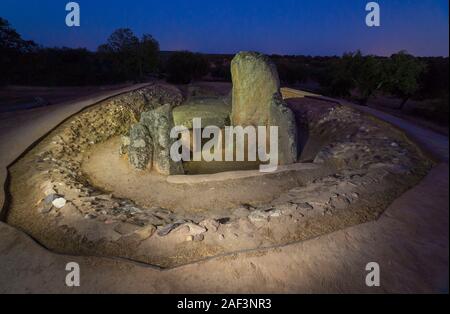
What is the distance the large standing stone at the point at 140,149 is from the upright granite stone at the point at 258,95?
9.26 ft

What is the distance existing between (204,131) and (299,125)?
389cm

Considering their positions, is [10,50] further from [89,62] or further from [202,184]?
[202,184]

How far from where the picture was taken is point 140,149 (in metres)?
7.36

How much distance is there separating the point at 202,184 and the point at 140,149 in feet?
6.67

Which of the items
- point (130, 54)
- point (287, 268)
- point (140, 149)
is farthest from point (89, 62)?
point (287, 268)

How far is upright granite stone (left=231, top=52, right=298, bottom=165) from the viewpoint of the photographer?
7.84m

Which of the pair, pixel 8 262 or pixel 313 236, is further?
pixel 313 236

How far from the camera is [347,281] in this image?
333 cm

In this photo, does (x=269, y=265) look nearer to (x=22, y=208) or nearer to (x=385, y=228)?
(x=385, y=228)

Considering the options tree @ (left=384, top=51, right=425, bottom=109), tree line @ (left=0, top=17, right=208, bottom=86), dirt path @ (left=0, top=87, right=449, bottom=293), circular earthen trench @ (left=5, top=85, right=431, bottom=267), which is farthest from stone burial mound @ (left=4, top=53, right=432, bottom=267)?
tree line @ (left=0, top=17, right=208, bottom=86)

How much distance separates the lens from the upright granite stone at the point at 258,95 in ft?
25.7

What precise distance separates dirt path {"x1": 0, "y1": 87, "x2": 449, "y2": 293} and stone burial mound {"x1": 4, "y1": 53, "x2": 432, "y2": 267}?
277 mm
